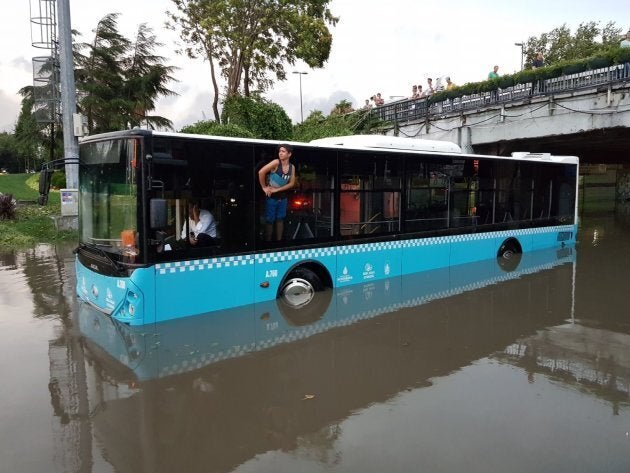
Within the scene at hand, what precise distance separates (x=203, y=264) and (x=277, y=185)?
1669 mm

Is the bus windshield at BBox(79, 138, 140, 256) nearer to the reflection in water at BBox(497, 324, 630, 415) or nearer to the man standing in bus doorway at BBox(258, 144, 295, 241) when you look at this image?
the man standing in bus doorway at BBox(258, 144, 295, 241)

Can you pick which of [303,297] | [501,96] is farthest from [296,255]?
[501,96]

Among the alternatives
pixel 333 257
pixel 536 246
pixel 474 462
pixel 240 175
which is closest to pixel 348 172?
pixel 333 257

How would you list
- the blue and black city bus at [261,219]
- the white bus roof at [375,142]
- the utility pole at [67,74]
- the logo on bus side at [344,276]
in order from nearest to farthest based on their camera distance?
the blue and black city bus at [261,219]
the logo on bus side at [344,276]
the white bus roof at [375,142]
the utility pole at [67,74]

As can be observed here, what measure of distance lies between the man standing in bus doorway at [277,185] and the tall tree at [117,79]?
29.9m

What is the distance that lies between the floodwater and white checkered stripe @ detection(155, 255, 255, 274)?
727 mm

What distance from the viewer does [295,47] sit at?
2306 centimetres

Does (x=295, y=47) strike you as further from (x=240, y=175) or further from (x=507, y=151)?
(x=240, y=175)

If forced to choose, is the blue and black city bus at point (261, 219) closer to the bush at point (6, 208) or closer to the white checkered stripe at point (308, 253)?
the white checkered stripe at point (308, 253)

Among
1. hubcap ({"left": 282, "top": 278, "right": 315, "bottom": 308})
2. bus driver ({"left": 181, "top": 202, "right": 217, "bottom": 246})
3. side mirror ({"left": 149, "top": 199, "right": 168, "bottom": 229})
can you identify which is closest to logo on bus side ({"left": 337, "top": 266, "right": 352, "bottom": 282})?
hubcap ({"left": 282, "top": 278, "right": 315, "bottom": 308})

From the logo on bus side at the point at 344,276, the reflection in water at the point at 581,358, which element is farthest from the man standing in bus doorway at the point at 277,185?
the reflection in water at the point at 581,358

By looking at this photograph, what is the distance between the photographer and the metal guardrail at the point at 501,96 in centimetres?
1560

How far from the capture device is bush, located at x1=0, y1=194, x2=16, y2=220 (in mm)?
18266

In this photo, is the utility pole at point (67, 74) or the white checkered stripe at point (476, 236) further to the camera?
the utility pole at point (67, 74)
